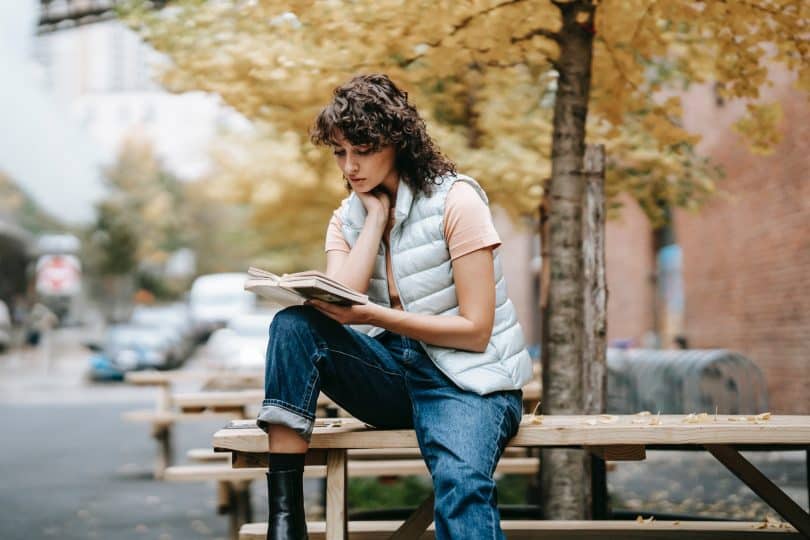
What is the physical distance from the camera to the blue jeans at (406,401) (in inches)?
115

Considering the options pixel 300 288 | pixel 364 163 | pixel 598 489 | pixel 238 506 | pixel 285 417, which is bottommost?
pixel 238 506

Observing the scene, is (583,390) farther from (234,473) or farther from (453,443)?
(453,443)

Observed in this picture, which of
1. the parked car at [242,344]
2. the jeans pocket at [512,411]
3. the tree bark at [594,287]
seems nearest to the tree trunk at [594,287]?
the tree bark at [594,287]

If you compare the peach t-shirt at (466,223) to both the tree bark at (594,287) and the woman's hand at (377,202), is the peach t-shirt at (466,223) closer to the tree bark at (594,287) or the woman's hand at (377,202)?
the woman's hand at (377,202)

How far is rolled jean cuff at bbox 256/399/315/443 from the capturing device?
3051 mm

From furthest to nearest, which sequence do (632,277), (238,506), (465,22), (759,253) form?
(632,277) → (759,253) → (238,506) → (465,22)

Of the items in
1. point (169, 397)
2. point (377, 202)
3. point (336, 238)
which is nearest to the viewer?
point (377, 202)

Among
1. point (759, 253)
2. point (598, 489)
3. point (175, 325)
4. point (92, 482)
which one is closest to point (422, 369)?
point (598, 489)

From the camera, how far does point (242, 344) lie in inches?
856

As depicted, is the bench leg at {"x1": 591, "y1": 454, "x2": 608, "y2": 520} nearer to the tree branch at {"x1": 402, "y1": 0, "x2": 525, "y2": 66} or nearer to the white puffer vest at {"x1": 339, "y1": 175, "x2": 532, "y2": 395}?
the white puffer vest at {"x1": 339, "y1": 175, "x2": 532, "y2": 395}

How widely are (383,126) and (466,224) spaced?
1.43 ft

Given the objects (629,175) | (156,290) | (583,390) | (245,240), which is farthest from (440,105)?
(156,290)

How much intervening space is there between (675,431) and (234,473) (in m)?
2.72

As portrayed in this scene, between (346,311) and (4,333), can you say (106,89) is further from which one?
(346,311)
